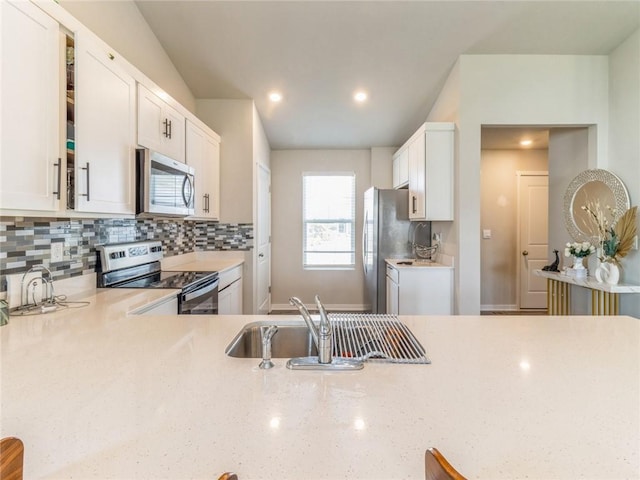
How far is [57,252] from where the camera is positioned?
1.80 m

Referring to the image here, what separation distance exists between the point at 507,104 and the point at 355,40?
1.54 metres

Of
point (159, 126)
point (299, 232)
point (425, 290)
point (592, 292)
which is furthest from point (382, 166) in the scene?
point (159, 126)

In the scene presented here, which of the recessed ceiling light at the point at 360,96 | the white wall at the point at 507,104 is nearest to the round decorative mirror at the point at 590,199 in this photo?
the white wall at the point at 507,104

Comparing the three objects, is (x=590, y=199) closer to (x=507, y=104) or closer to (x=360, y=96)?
(x=507, y=104)

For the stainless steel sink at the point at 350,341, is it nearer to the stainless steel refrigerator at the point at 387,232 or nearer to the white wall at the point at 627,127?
the stainless steel refrigerator at the point at 387,232

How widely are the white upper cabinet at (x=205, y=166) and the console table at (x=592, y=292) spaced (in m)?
3.49

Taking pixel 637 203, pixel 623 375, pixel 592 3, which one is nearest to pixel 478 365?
pixel 623 375

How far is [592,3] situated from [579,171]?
1.43 m

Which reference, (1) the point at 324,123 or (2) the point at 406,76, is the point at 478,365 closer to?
(2) the point at 406,76

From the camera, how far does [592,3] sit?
93.4 inches

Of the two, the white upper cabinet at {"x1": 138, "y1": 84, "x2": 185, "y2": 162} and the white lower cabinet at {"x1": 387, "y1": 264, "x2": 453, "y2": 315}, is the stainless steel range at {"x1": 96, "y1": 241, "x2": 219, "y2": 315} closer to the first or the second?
the white upper cabinet at {"x1": 138, "y1": 84, "x2": 185, "y2": 162}

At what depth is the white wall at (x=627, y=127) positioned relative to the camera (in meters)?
2.59

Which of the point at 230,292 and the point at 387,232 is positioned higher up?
the point at 387,232

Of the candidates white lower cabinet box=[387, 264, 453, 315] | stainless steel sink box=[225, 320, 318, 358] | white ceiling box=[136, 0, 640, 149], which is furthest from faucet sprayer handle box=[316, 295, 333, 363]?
white ceiling box=[136, 0, 640, 149]
